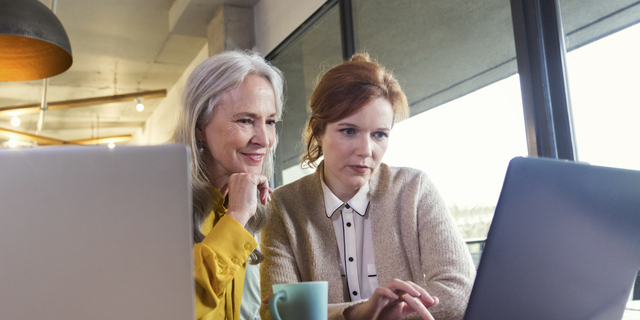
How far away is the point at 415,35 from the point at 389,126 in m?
1.16

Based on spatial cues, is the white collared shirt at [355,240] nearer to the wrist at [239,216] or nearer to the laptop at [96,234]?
the wrist at [239,216]

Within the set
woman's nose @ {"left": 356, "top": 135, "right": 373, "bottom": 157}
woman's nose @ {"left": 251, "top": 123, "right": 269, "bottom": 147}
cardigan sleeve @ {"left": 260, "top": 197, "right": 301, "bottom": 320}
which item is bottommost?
cardigan sleeve @ {"left": 260, "top": 197, "right": 301, "bottom": 320}

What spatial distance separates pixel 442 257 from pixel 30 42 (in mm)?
2244

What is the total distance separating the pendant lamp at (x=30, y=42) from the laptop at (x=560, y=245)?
2338 mm

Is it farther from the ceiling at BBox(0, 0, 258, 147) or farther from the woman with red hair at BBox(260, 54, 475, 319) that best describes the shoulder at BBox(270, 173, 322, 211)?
the ceiling at BBox(0, 0, 258, 147)

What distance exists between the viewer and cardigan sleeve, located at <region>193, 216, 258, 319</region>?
0.87 meters

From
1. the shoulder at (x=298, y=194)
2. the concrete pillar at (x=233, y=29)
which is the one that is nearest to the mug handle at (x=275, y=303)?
the shoulder at (x=298, y=194)

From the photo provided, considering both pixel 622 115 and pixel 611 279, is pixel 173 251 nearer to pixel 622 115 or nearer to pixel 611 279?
pixel 611 279

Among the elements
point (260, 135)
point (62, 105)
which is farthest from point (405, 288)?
point (62, 105)

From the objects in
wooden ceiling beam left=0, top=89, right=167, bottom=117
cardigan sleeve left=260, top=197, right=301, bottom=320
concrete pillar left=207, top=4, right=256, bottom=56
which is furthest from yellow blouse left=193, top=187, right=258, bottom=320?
wooden ceiling beam left=0, top=89, right=167, bottom=117

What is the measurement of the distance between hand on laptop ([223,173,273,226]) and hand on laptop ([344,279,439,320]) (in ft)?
1.06

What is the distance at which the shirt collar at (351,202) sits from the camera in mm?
1449

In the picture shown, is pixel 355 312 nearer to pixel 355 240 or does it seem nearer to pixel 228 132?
pixel 355 240

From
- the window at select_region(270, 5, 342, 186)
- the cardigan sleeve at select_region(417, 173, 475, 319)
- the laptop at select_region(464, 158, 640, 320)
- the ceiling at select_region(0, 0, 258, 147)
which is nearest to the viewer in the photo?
the laptop at select_region(464, 158, 640, 320)
